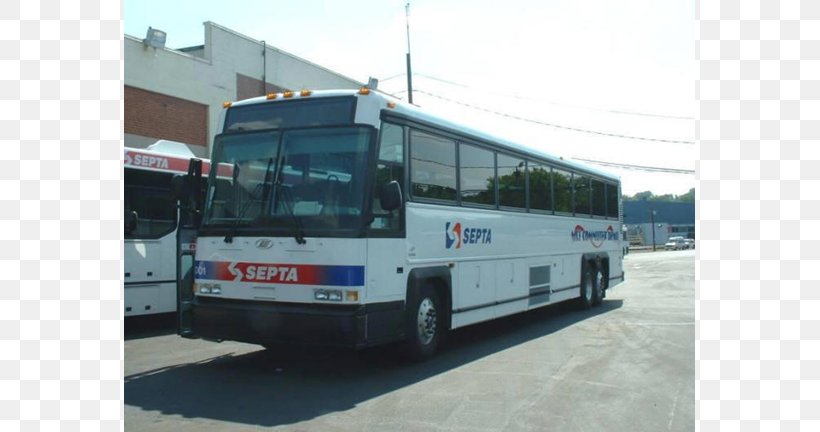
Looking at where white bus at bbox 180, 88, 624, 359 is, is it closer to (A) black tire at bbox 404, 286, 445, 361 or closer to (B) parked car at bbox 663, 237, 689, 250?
(A) black tire at bbox 404, 286, 445, 361

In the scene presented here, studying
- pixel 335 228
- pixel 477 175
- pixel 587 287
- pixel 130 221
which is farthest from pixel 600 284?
pixel 130 221

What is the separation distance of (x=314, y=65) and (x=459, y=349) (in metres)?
20.7

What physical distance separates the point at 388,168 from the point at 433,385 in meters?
2.61

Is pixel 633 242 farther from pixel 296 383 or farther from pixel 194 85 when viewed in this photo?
pixel 296 383

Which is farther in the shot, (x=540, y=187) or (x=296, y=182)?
(x=540, y=187)

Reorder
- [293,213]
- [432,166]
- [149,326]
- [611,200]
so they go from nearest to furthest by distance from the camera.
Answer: [293,213] < [432,166] < [149,326] < [611,200]

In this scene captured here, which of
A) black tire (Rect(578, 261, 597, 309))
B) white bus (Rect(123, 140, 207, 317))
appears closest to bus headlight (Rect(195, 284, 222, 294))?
white bus (Rect(123, 140, 207, 317))

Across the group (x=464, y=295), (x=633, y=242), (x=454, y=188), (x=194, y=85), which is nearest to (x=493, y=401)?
(x=464, y=295)

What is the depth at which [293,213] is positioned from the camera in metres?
7.81

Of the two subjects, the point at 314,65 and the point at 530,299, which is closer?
the point at 530,299

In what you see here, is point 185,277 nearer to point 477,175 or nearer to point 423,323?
point 423,323

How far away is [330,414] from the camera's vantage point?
21.0 ft

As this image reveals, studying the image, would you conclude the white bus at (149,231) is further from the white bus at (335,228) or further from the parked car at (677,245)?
the parked car at (677,245)

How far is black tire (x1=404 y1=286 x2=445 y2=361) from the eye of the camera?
848 cm
